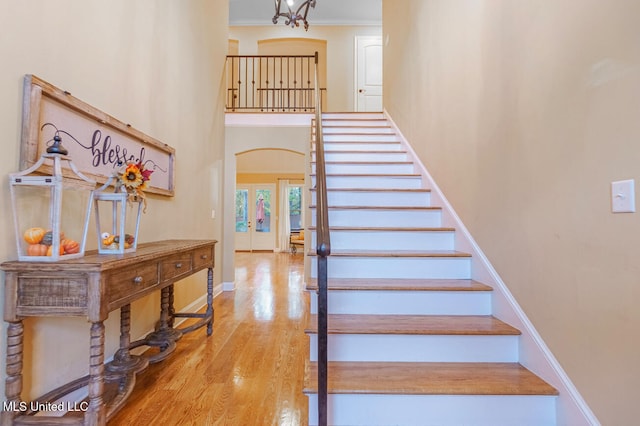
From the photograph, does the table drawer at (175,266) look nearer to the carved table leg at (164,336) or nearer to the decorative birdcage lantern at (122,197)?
the decorative birdcage lantern at (122,197)

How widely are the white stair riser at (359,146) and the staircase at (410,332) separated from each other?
1.08m


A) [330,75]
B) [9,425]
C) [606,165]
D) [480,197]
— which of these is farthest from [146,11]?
[330,75]

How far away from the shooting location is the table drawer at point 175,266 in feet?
6.78

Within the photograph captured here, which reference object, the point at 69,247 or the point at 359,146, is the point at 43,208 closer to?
the point at 69,247

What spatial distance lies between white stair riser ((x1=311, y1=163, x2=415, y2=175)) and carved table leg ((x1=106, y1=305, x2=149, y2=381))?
2268 mm

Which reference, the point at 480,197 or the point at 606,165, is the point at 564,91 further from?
the point at 480,197

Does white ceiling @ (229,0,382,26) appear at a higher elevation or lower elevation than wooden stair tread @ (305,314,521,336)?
higher

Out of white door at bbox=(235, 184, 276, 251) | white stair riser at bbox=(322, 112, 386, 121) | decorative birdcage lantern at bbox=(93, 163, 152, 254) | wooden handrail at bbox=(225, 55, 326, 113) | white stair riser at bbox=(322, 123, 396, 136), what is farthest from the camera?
white door at bbox=(235, 184, 276, 251)

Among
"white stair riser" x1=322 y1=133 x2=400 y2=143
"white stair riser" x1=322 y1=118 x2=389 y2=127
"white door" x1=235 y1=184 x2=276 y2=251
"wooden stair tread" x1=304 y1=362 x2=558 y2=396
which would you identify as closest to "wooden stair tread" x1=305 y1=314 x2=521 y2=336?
"wooden stair tread" x1=304 y1=362 x2=558 y2=396

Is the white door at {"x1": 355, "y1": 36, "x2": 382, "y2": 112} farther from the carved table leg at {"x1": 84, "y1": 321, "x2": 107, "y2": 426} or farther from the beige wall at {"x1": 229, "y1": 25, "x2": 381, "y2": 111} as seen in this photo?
the carved table leg at {"x1": 84, "y1": 321, "x2": 107, "y2": 426}

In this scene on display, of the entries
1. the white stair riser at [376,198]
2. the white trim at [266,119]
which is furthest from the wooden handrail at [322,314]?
the white trim at [266,119]

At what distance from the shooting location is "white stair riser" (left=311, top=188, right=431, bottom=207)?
306 cm

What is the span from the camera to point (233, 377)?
2188mm

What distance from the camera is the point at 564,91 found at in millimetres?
1471
